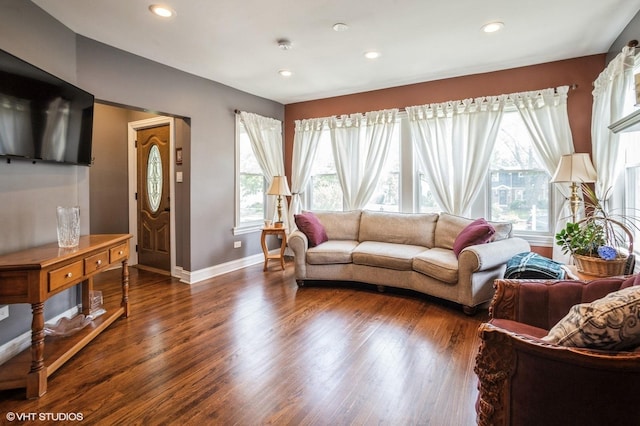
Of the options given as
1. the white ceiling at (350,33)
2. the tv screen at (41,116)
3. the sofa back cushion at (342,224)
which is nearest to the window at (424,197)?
the sofa back cushion at (342,224)

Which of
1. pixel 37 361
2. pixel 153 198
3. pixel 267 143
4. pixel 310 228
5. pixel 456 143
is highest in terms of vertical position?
pixel 267 143

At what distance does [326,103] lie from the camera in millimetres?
5324

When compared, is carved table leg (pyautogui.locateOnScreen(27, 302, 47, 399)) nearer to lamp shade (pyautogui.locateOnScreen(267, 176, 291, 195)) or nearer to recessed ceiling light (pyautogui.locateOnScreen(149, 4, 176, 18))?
recessed ceiling light (pyautogui.locateOnScreen(149, 4, 176, 18))

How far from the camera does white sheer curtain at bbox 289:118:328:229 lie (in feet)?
17.5

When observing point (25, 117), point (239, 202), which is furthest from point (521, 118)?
point (25, 117)

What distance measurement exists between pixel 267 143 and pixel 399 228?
2.46 metres

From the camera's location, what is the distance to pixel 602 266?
7.29 feet

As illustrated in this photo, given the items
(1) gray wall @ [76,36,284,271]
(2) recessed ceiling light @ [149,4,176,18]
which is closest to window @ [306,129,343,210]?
(1) gray wall @ [76,36,284,271]

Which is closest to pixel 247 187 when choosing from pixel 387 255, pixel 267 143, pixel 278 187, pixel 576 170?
pixel 278 187

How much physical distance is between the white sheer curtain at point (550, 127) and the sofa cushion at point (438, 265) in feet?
4.25

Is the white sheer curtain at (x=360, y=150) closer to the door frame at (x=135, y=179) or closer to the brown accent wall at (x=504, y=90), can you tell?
the brown accent wall at (x=504, y=90)

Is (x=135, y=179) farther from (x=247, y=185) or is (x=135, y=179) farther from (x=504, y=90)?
(x=504, y=90)

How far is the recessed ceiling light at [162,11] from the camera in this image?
8.54 ft

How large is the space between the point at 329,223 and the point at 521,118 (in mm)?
2691
